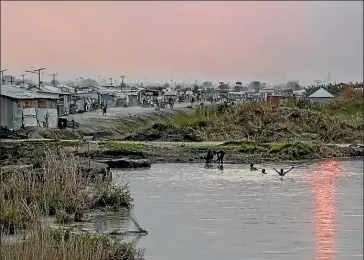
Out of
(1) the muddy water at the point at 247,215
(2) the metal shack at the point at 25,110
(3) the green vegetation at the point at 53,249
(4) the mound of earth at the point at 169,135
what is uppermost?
(2) the metal shack at the point at 25,110

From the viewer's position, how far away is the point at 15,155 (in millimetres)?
25531

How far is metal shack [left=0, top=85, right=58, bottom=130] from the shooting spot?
34.2 m

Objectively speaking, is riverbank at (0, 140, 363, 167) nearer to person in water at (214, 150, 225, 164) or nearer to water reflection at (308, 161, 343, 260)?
person in water at (214, 150, 225, 164)

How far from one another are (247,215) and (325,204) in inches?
99.2

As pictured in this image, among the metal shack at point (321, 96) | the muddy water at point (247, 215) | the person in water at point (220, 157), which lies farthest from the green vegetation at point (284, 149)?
the metal shack at point (321, 96)

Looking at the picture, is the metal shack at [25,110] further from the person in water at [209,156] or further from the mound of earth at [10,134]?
the person in water at [209,156]

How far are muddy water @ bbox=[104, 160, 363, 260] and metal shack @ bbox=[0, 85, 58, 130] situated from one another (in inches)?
486

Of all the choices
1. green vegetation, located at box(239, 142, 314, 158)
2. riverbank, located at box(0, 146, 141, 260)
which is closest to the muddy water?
riverbank, located at box(0, 146, 141, 260)

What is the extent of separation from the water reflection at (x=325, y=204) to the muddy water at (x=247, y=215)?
0.05 ft

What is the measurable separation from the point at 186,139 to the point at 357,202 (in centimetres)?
2012

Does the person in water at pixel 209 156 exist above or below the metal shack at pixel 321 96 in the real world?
below

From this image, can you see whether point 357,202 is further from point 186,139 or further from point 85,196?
point 186,139

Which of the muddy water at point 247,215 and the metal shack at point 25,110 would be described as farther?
the metal shack at point 25,110

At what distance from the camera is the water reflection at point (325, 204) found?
432 inches
